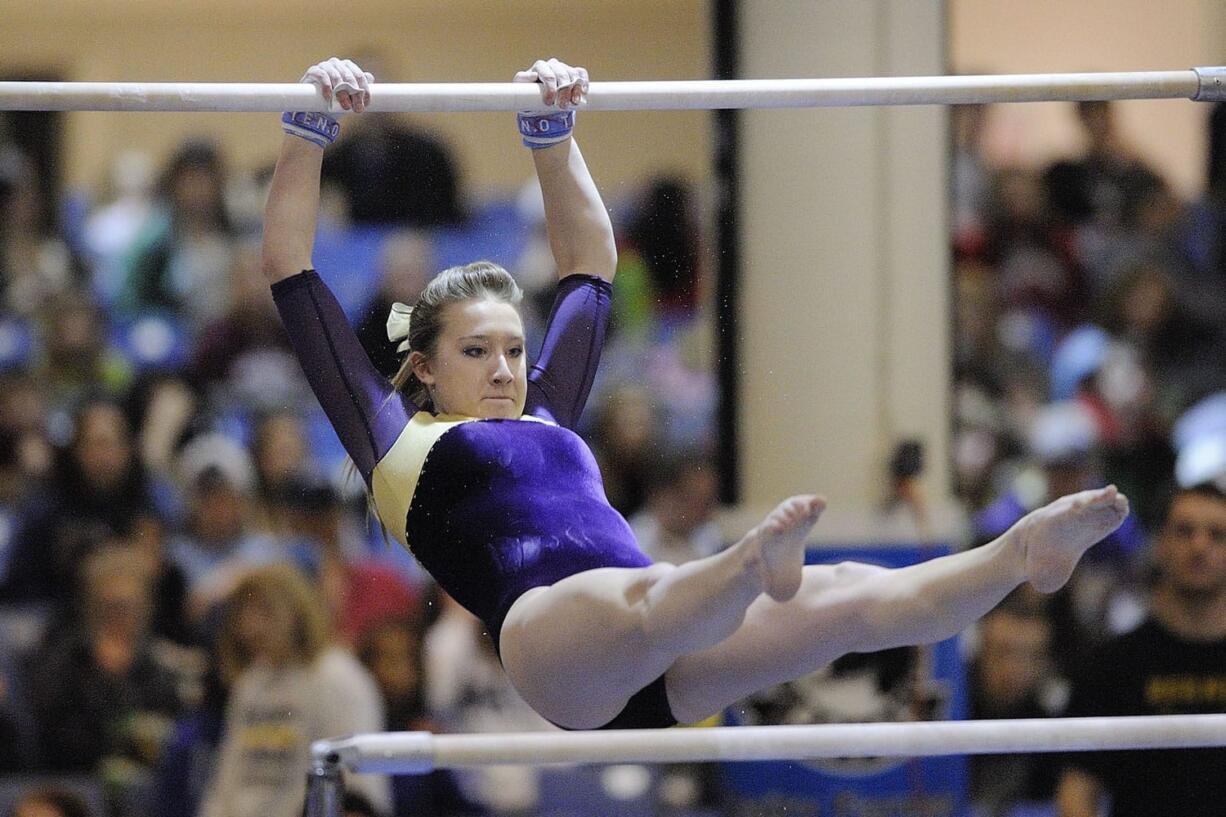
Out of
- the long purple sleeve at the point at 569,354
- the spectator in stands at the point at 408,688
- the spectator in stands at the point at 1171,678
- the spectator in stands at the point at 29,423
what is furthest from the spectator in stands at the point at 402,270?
the spectator in stands at the point at 1171,678

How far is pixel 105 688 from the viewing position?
15.4 ft

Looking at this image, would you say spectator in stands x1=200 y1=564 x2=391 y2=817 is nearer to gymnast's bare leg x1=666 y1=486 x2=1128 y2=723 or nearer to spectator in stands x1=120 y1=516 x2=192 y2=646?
spectator in stands x1=120 y1=516 x2=192 y2=646

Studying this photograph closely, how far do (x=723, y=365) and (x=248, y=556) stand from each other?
1.56m

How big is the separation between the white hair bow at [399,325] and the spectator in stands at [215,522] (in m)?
1.66

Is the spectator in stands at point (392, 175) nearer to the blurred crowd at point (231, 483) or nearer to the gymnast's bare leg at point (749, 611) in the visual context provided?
the blurred crowd at point (231, 483)

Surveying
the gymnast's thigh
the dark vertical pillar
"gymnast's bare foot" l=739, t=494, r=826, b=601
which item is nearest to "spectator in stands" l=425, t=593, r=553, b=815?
the dark vertical pillar

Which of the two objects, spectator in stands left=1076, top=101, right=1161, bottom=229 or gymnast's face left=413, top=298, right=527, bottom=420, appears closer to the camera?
gymnast's face left=413, top=298, right=527, bottom=420

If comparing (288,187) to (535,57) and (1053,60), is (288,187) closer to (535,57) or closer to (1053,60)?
(535,57)

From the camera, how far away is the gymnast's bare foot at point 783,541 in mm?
2457

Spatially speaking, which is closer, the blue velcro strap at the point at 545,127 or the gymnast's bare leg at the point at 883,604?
the gymnast's bare leg at the point at 883,604

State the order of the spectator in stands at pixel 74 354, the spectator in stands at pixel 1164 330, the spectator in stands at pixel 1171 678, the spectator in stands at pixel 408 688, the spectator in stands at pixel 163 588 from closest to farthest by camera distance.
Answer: the spectator in stands at pixel 1171 678 → the spectator in stands at pixel 408 688 → the spectator in stands at pixel 163 588 → the spectator in stands at pixel 74 354 → the spectator in stands at pixel 1164 330

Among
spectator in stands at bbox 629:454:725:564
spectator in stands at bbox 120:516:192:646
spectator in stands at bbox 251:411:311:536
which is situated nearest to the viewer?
spectator in stands at bbox 629:454:725:564

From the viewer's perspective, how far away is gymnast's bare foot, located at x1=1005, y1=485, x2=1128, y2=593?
8.49 ft

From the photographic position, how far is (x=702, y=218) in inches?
206
